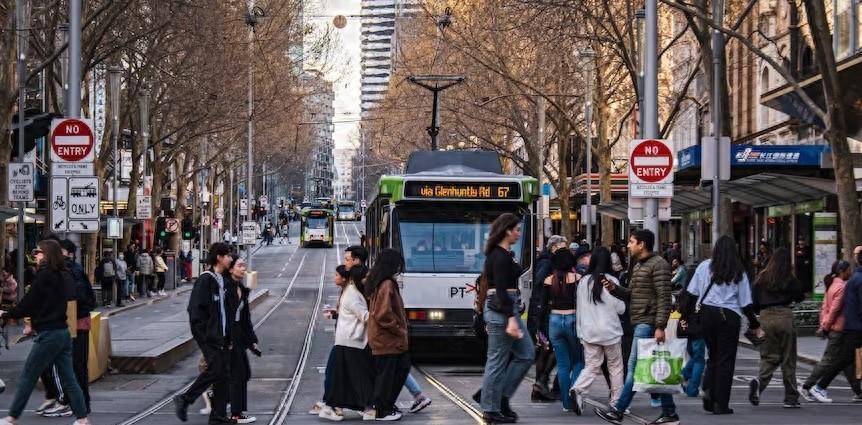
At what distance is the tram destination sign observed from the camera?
2091 cm

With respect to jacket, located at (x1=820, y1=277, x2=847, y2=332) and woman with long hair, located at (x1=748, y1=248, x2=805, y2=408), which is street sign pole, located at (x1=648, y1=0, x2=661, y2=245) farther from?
woman with long hair, located at (x1=748, y1=248, x2=805, y2=408)

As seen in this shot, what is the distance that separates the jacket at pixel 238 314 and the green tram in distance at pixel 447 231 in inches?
282

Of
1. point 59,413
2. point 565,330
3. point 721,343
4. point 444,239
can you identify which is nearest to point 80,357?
point 59,413

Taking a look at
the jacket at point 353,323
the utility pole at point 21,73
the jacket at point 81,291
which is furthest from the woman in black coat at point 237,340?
the utility pole at point 21,73

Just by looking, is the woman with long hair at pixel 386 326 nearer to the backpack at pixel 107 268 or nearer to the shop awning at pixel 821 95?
the shop awning at pixel 821 95

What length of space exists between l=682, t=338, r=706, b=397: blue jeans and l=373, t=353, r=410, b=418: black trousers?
11.6 feet

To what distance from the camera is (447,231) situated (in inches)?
827

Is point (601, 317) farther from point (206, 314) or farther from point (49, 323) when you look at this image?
point (49, 323)

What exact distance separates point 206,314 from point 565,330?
3537 millimetres

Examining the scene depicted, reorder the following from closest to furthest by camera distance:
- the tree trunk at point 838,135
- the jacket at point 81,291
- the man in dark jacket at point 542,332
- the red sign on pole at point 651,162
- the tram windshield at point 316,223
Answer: the jacket at point 81,291
the man in dark jacket at point 542,332
the red sign on pole at point 651,162
the tree trunk at point 838,135
the tram windshield at point 316,223

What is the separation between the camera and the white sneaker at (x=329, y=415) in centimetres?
1338

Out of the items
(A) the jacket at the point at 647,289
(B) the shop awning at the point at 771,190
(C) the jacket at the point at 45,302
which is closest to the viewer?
(C) the jacket at the point at 45,302

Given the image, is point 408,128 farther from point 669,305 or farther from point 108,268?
point 669,305

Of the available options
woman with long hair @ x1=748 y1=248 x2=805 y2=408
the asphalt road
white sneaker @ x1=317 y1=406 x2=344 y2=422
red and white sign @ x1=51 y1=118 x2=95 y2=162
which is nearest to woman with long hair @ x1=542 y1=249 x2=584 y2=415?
the asphalt road
